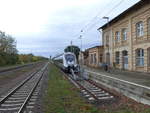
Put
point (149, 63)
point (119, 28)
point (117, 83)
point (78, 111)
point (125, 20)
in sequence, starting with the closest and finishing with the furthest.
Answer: point (78, 111)
point (117, 83)
point (149, 63)
point (125, 20)
point (119, 28)

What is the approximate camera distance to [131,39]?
30766 mm

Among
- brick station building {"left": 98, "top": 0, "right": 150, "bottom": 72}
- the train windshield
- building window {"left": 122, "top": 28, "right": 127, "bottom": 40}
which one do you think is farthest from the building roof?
the train windshield

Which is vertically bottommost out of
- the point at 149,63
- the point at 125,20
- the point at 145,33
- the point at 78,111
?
the point at 78,111

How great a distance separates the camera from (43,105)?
11102 millimetres

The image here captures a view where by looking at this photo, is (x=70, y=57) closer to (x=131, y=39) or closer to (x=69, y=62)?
(x=69, y=62)

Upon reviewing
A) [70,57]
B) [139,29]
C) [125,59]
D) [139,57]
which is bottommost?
[125,59]

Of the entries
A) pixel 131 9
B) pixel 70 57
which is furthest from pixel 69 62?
pixel 131 9

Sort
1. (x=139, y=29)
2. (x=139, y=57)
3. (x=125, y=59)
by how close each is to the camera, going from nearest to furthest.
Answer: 1. (x=139, y=29)
2. (x=139, y=57)
3. (x=125, y=59)

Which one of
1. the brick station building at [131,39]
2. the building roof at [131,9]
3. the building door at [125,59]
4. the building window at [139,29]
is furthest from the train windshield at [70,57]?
the building window at [139,29]

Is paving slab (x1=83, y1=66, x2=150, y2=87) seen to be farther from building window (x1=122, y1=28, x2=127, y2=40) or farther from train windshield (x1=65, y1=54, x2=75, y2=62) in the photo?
train windshield (x1=65, y1=54, x2=75, y2=62)

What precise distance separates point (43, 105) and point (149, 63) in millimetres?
18230

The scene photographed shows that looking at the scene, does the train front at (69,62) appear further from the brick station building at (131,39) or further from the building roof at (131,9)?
the building roof at (131,9)

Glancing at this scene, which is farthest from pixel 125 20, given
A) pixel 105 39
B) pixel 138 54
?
pixel 105 39

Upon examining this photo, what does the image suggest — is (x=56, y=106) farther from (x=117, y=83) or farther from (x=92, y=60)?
(x=92, y=60)
